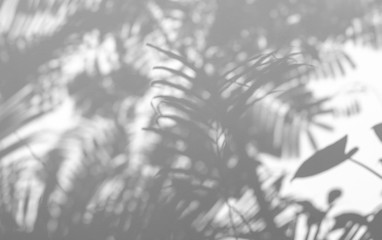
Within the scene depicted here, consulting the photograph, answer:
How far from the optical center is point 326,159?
602mm

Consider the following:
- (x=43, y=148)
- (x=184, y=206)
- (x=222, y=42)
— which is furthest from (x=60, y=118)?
(x=184, y=206)

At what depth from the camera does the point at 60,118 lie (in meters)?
1.35

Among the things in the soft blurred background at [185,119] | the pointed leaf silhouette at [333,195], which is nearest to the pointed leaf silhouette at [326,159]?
the soft blurred background at [185,119]

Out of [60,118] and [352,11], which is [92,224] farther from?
[352,11]

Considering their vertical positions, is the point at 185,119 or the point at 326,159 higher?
the point at 185,119

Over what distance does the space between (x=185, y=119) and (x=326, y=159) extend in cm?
17

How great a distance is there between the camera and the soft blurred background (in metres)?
0.78

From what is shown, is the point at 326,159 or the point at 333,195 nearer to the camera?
the point at 326,159

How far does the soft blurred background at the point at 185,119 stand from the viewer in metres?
0.78

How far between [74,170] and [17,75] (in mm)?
231

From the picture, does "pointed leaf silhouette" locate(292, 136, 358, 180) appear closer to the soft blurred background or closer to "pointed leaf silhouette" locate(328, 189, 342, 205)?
the soft blurred background

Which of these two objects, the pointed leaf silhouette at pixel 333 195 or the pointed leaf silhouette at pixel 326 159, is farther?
the pointed leaf silhouette at pixel 333 195

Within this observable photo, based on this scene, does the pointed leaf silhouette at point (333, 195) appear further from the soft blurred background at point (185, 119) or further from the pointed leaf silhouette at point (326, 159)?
the pointed leaf silhouette at point (326, 159)

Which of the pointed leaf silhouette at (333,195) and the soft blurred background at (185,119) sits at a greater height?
the soft blurred background at (185,119)
